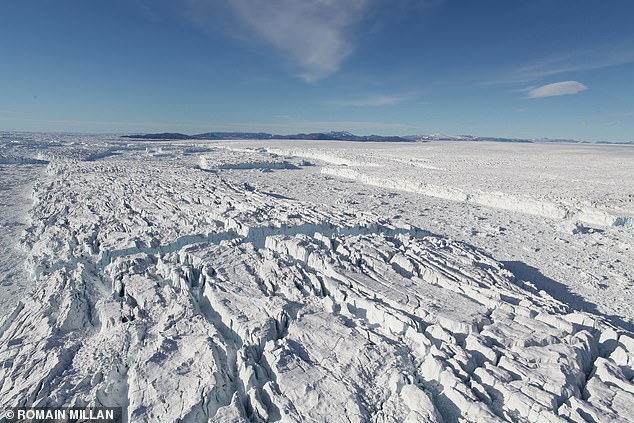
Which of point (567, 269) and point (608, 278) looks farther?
point (567, 269)

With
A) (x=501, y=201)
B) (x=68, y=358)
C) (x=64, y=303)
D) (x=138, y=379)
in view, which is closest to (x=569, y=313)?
(x=138, y=379)

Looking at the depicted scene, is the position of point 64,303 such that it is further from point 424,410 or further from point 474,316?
point 474,316

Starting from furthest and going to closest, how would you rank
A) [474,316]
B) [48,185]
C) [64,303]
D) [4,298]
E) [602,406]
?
[48,185]
[4,298]
[64,303]
[474,316]
[602,406]

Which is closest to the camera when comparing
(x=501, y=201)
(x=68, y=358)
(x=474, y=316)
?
(x=68, y=358)

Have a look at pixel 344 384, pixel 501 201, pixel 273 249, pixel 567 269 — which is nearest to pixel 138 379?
pixel 344 384

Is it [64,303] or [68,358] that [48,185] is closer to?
[64,303]

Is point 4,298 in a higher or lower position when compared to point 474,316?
lower
